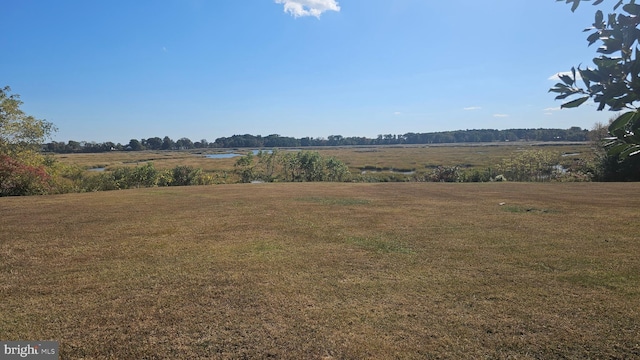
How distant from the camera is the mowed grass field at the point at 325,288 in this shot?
12.7 feet

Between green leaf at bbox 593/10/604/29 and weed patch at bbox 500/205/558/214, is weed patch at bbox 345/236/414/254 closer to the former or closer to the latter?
green leaf at bbox 593/10/604/29

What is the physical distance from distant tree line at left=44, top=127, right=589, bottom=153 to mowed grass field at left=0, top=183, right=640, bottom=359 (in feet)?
475

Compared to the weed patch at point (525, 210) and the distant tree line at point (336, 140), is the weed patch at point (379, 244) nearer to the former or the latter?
the weed patch at point (525, 210)

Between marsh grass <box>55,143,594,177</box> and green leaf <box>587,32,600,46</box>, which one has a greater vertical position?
green leaf <box>587,32,600,46</box>

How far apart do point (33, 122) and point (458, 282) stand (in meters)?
25.4

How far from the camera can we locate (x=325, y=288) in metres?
5.39

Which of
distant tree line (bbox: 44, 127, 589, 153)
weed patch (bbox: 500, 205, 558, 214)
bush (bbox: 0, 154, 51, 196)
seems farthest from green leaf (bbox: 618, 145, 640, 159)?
distant tree line (bbox: 44, 127, 589, 153)

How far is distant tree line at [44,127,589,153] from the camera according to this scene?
13794cm

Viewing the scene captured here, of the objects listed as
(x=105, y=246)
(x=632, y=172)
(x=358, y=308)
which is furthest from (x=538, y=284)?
(x=632, y=172)

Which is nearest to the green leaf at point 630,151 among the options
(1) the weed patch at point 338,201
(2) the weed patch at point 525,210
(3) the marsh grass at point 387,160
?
(2) the weed patch at point 525,210

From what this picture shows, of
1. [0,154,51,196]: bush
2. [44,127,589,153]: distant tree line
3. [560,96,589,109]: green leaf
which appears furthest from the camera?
[44,127,589,153]: distant tree line

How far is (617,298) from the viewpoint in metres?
4.90

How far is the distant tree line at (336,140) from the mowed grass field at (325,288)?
14475 cm

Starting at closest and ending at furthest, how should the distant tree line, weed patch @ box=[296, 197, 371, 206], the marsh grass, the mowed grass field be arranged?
the mowed grass field, weed patch @ box=[296, 197, 371, 206], the marsh grass, the distant tree line
